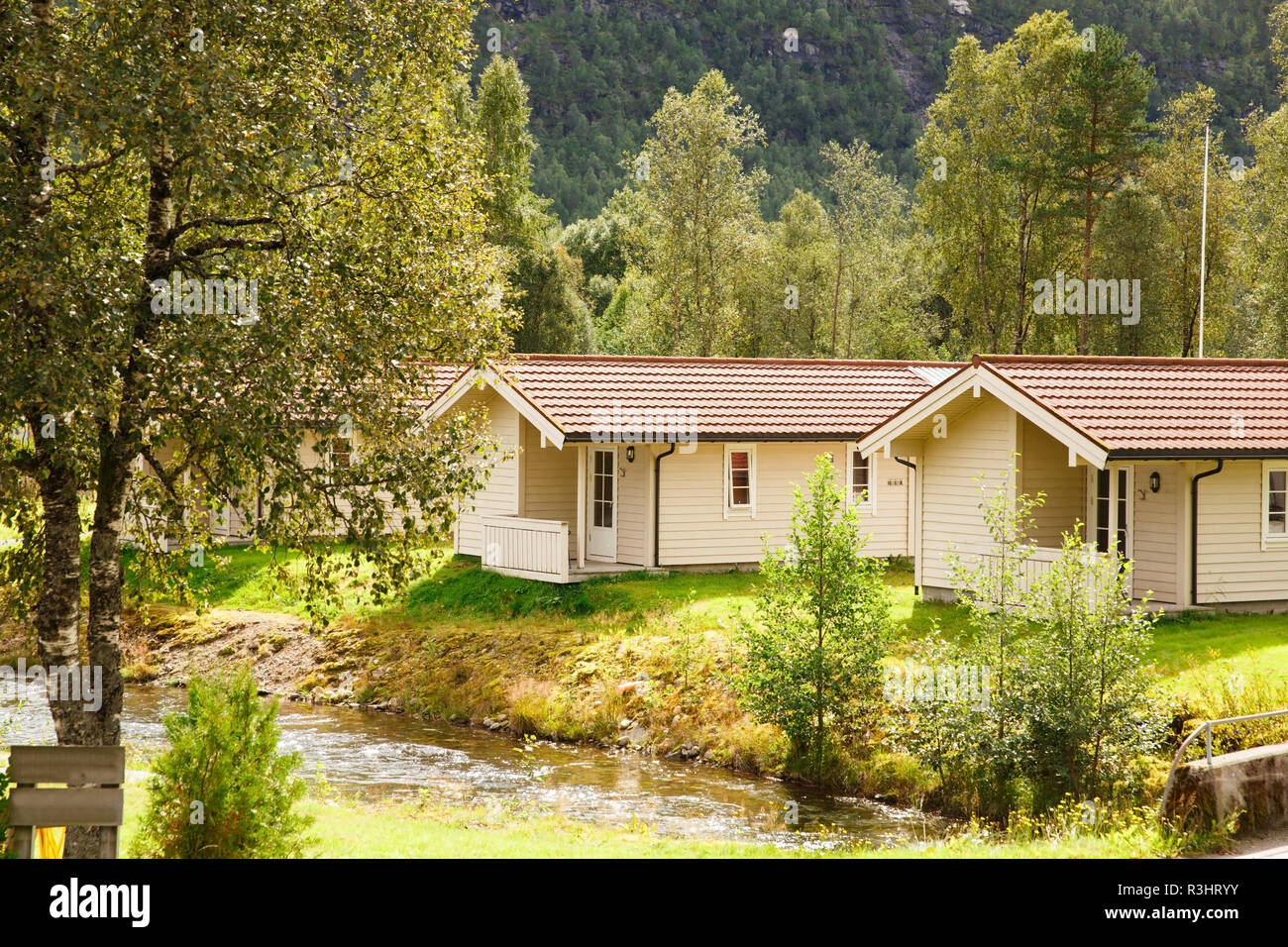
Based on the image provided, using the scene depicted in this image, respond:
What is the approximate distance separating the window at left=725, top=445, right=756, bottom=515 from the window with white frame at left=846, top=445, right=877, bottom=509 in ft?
7.85

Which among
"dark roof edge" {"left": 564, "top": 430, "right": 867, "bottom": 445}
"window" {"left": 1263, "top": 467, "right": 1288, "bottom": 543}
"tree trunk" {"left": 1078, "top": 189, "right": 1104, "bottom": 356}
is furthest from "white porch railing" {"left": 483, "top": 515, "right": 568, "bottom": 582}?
"tree trunk" {"left": 1078, "top": 189, "right": 1104, "bottom": 356}

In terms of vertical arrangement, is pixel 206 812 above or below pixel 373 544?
below

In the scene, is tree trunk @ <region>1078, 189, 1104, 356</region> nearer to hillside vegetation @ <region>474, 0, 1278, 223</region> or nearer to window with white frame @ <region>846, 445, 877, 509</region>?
window with white frame @ <region>846, 445, 877, 509</region>

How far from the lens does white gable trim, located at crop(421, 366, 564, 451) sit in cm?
2534

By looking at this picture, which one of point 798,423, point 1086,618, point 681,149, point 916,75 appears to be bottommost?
point 1086,618

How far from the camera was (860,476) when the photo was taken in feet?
95.9

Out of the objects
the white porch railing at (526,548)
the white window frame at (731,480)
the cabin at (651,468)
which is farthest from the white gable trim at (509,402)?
the white window frame at (731,480)

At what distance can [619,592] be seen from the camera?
24922mm

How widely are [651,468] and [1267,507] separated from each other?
11.1 metres

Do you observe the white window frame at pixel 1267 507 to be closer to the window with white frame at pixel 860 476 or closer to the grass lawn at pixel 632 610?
the grass lawn at pixel 632 610

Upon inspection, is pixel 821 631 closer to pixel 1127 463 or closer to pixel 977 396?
pixel 977 396
